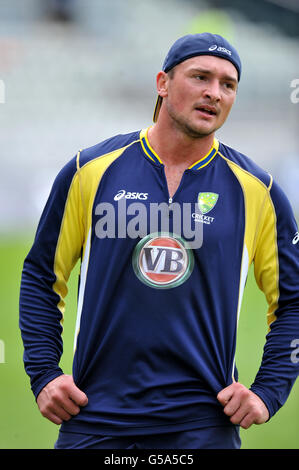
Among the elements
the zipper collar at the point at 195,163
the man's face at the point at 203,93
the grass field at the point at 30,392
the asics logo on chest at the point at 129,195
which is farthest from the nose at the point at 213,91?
the grass field at the point at 30,392


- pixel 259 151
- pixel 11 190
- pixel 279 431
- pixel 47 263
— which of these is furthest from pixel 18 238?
pixel 47 263

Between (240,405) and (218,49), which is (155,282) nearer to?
(240,405)

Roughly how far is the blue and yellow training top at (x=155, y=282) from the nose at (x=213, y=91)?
24 centimetres

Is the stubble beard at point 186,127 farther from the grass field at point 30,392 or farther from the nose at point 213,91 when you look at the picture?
the grass field at point 30,392

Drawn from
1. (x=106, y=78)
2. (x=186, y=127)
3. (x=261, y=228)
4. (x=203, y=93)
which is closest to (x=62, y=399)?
(x=261, y=228)

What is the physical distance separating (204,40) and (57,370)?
3.97 ft

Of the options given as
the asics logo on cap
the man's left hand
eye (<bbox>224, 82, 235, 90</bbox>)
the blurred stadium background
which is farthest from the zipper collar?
the blurred stadium background

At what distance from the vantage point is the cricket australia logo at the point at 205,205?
7.61 feet

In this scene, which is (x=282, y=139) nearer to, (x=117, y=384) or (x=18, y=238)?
(x=18, y=238)

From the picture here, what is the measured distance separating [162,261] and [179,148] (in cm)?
42

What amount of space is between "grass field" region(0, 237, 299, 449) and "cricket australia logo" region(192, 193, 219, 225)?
107 inches

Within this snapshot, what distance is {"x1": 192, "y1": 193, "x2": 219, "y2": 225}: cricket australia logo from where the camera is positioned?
7.61 feet

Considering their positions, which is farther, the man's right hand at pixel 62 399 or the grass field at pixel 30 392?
the grass field at pixel 30 392

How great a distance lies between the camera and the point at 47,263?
2412mm
